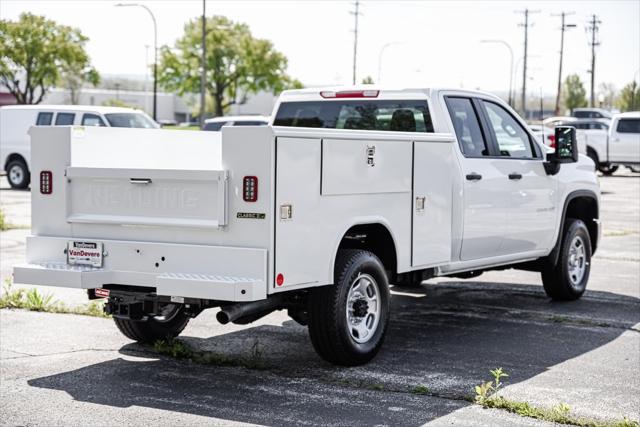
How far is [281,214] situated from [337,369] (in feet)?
4.47

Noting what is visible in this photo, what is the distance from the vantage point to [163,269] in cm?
677

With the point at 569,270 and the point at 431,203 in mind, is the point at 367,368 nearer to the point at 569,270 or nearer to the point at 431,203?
the point at 431,203

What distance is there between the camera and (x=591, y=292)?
1107cm

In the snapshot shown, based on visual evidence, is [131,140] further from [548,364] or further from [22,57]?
[22,57]

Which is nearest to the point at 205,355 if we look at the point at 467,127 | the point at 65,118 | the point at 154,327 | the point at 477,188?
the point at 154,327

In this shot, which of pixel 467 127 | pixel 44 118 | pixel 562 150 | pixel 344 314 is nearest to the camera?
pixel 344 314

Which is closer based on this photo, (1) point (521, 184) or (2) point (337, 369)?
(2) point (337, 369)

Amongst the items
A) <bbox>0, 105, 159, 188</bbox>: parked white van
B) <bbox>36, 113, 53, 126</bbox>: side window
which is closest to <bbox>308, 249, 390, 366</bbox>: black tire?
<bbox>0, 105, 159, 188</bbox>: parked white van

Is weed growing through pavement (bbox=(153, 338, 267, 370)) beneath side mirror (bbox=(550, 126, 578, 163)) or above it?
beneath

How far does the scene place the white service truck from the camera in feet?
21.2

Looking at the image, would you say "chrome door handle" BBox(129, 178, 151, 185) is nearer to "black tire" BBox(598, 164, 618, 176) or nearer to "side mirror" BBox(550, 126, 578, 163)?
"side mirror" BBox(550, 126, 578, 163)

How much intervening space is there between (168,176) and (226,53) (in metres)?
81.8

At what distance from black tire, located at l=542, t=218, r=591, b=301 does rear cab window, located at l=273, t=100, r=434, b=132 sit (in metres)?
2.57

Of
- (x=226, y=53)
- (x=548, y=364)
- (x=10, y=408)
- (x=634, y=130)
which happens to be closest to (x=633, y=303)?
(x=548, y=364)
